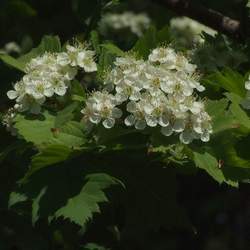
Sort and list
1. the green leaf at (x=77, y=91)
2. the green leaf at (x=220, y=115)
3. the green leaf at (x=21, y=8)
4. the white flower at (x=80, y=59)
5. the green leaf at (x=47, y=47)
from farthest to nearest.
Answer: the green leaf at (x=21, y=8) → the green leaf at (x=47, y=47) → the white flower at (x=80, y=59) → the green leaf at (x=77, y=91) → the green leaf at (x=220, y=115)

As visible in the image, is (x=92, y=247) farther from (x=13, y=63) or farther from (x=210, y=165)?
(x=210, y=165)

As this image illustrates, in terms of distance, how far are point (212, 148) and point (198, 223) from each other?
4787 mm

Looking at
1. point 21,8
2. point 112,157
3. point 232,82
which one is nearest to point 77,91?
point 112,157

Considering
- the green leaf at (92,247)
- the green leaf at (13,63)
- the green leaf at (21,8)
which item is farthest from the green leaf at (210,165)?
the green leaf at (21,8)

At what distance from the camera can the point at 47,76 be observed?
2482 millimetres

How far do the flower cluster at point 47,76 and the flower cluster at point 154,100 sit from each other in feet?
0.39

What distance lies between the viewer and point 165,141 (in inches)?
89.5

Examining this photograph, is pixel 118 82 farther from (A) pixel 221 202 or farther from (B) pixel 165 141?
(A) pixel 221 202

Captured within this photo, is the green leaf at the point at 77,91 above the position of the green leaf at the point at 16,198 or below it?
above

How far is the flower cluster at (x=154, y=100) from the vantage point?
7.50ft

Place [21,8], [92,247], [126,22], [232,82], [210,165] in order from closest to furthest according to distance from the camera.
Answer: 1. [210,165]
2. [232,82]
3. [92,247]
4. [21,8]
5. [126,22]

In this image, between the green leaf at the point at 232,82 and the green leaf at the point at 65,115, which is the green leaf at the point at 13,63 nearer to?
the green leaf at the point at 65,115

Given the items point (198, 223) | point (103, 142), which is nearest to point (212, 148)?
point (103, 142)

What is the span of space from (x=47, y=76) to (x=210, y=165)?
579 mm
